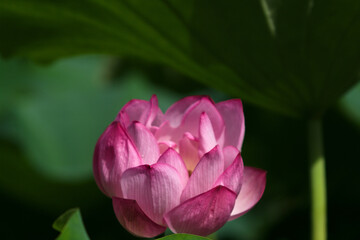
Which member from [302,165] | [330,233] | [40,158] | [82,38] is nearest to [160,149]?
[82,38]

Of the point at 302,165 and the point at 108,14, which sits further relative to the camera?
the point at 302,165

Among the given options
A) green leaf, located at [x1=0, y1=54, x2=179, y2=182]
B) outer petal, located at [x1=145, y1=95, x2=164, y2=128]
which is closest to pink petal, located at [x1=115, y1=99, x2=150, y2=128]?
outer petal, located at [x1=145, y1=95, x2=164, y2=128]

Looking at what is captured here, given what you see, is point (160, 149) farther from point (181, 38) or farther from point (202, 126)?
point (181, 38)

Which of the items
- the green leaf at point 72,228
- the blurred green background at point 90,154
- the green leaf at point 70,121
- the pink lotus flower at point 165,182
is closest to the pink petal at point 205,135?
the pink lotus flower at point 165,182

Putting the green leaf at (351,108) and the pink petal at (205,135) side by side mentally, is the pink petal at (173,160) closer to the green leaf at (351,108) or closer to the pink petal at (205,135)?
the pink petal at (205,135)

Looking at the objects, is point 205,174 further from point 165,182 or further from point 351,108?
point 351,108
